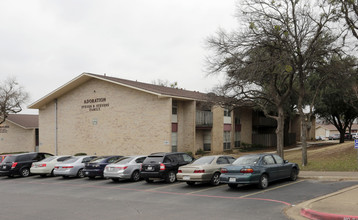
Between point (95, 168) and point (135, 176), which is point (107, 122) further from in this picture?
point (135, 176)

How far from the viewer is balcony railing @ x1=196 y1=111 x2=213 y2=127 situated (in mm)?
33688

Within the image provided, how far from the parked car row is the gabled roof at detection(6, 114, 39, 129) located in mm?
24990

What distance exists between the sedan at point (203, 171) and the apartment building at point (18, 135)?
36.8m

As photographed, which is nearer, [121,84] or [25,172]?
[25,172]

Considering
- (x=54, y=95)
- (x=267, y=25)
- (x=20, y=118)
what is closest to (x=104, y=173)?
(x=267, y=25)

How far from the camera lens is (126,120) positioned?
32562 mm

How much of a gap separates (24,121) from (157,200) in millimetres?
42562

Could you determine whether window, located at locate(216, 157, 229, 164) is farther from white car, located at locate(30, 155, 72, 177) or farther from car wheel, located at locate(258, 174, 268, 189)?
white car, located at locate(30, 155, 72, 177)

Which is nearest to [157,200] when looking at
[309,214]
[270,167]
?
[270,167]

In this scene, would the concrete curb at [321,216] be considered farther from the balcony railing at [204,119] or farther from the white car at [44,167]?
the balcony railing at [204,119]

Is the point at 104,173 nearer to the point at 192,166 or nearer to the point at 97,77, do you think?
the point at 192,166

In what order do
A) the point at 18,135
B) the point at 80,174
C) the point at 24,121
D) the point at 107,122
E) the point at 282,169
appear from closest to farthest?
the point at 282,169 → the point at 80,174 → the point at 107,122 → the point at 18,135 → the point at 24,121

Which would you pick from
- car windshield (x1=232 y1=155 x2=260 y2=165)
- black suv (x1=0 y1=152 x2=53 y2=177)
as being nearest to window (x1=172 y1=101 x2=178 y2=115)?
black suv (x1=0 y1=152 x2=53 y2=177)

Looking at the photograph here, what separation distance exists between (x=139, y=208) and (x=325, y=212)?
5504 millimetres
